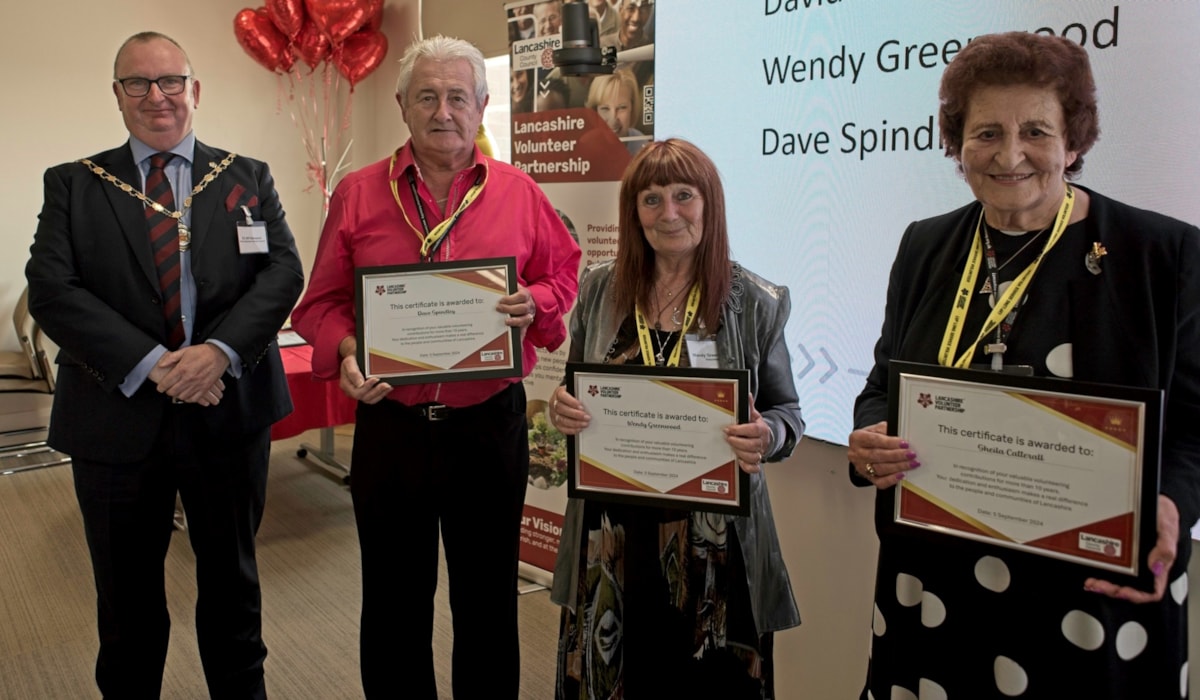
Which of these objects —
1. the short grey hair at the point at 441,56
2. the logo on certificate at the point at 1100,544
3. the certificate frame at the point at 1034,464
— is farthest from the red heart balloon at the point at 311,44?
the logo on certificate at the point at 1100,544

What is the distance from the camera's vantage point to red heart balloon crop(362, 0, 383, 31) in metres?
5.94

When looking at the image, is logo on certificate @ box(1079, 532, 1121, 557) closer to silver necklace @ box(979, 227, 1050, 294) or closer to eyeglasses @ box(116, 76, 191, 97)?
silver necklace @ box(979, 227, 1050, 294)

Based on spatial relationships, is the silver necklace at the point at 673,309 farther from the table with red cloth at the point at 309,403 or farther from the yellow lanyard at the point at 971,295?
the table with red cloth at the point at 309,403

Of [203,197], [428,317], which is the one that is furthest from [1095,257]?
[203,197]

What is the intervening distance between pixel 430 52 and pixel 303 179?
515 centimetres

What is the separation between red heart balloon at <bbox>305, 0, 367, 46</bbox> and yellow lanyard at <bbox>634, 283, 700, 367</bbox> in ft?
15.5

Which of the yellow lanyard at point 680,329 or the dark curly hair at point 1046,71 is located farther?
the yellow lanyard at point 680,329

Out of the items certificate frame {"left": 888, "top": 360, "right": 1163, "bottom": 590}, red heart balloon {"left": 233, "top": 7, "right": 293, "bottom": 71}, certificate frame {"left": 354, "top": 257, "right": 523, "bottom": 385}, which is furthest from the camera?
red heart balloon {"left": 233, "top": 7, "right": 293, "bottom": 71}

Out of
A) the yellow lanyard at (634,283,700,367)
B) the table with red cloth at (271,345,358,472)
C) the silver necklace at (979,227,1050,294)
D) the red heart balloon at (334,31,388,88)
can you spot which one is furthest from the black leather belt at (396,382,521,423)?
the red heart balloon at (334,31,388,88)

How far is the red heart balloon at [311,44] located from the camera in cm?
595

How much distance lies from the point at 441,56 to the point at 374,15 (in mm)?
4341

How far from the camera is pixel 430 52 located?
84.7 inches

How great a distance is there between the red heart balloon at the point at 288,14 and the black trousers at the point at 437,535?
14.8 feet

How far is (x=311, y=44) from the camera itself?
5.99m
